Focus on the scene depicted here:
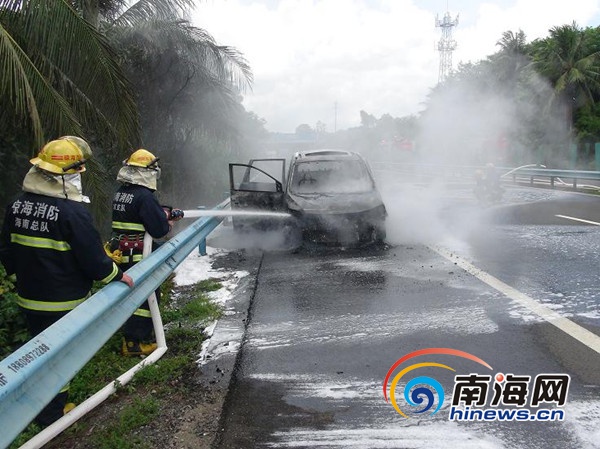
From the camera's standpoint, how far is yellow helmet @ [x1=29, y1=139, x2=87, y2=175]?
343 cm

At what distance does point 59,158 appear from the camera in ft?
11.3

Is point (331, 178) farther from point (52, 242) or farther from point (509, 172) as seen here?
point (509, 172)

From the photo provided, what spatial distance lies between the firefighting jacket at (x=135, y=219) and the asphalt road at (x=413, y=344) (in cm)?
127

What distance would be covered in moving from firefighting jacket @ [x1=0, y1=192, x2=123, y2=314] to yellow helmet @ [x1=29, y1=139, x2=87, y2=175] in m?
0.19

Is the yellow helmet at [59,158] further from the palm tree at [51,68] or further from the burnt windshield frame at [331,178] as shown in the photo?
the burnt windshield frame at [331,178]

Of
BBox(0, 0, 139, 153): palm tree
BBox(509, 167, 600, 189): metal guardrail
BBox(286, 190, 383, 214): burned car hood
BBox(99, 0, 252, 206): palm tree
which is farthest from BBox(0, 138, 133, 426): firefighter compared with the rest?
BBox(509, 167, 600, 189): metal guardrail

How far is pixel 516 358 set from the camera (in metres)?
4.23

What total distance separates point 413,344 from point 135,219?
2638 mm

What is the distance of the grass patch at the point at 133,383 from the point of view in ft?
11.1

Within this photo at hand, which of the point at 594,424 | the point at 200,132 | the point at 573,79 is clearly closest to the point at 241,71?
the point at 200,132

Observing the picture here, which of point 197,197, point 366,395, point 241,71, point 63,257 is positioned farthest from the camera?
point 197,197

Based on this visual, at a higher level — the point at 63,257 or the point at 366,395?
the point at 63,257

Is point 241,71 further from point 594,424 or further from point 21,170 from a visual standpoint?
point 594,424

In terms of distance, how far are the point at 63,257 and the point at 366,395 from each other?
218 centimetres
